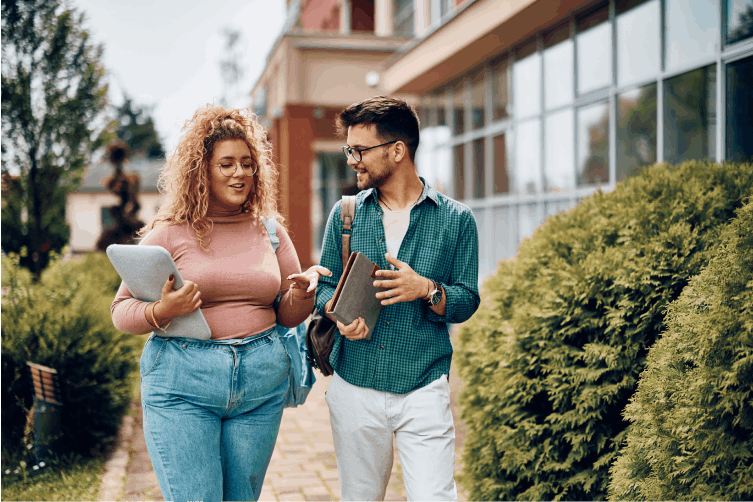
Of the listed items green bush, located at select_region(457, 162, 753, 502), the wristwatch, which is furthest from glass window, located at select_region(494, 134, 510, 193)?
the wristwatch

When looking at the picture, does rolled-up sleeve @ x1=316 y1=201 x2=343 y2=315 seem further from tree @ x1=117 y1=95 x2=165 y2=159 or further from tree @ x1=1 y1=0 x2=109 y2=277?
tree @ x1=117 y1=95 x2=165 y2=159

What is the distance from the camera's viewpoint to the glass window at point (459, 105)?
1338cm

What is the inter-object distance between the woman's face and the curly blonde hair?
0.08 ft

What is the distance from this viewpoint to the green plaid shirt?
9.27 feet

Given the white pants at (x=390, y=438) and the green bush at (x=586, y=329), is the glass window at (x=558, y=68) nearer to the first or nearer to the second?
the green bush at (x=586, y=329)

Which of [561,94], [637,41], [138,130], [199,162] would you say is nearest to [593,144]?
[561,94]

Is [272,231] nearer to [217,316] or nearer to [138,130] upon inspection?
[217,316]

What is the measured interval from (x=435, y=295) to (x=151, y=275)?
1076mm

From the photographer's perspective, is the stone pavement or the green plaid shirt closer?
the green plaid shirt

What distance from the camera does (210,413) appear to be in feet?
8.66

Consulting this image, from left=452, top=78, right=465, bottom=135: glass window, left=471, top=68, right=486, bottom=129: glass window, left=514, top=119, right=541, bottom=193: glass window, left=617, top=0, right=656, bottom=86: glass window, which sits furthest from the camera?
left=452, top=78, right=465, bottom=135: glass window

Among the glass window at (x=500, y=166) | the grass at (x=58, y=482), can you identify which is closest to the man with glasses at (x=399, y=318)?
the grass at (x=58, y=482)

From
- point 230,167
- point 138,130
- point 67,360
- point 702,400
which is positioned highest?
point 138,130

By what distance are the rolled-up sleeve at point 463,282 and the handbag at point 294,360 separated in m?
0.60
